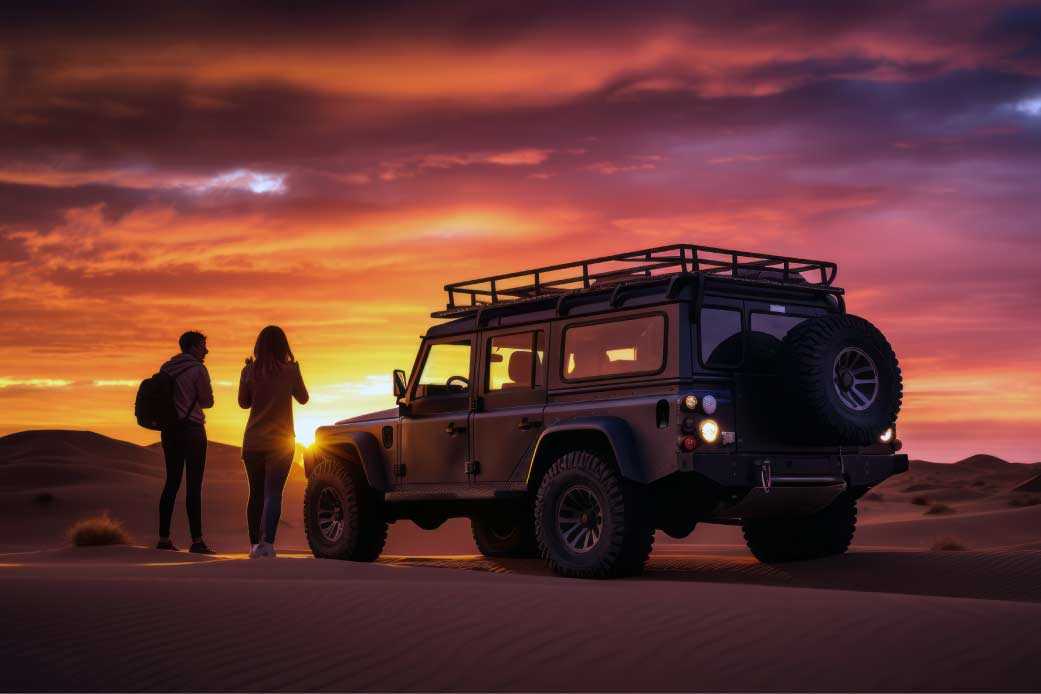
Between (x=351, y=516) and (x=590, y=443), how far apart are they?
3.56 meters

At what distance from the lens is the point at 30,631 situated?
8125 millimetres

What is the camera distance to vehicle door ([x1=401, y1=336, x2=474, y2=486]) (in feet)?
44.0

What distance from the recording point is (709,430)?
1102cm

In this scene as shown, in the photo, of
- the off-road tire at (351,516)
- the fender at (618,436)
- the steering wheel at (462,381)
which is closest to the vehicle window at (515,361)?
the steering wheel at (462,381)

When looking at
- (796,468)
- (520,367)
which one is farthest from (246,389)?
(796,468)

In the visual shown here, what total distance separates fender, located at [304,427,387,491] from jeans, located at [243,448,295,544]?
96 cm

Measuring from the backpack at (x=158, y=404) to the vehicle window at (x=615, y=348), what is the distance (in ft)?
13.9

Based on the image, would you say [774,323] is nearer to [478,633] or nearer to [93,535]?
[478,633]

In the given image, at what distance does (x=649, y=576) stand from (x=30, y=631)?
584cm

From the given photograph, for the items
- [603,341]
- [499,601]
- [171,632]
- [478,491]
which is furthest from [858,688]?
[478,491]

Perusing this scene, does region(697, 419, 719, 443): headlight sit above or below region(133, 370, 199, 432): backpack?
below

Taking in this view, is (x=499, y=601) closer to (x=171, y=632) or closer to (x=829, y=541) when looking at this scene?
(x=171, y=632)

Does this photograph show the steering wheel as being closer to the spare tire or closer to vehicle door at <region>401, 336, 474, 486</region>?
vehicle door at <region>401, 336, 474, 486</region>

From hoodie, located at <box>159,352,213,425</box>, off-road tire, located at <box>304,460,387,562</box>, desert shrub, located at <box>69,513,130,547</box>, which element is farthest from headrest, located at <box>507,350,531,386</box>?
desert shrub, located at <box>69,513,130,547</box>
